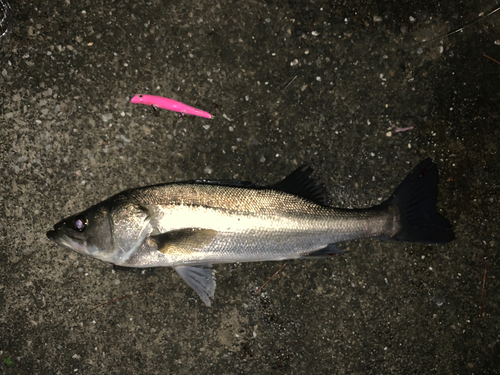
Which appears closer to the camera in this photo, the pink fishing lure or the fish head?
the fish head

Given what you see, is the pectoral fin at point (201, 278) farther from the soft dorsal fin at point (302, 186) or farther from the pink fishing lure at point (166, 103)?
the pink fishing lure at point (166, 103)

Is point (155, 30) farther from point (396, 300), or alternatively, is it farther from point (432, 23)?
point (396, 300)

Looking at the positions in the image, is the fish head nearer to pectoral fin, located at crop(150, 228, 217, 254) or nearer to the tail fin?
pectoral fin, located at crop(150, 228, 217, 254)

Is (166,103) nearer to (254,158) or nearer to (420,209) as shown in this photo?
(254,158)

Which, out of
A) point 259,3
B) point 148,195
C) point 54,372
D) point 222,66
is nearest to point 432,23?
point 259,3

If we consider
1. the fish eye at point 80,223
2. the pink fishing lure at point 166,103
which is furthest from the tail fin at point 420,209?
the fish eye at point 80,223

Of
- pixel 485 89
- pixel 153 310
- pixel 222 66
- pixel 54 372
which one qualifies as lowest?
pixel 54 372

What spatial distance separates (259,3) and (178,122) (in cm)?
144

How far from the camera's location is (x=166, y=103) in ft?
9.02

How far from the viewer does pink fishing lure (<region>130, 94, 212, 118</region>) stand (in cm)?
273

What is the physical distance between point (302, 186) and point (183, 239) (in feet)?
3.81

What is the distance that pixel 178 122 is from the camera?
2.79 m

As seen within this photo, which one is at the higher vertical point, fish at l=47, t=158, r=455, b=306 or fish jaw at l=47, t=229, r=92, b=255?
fish at l=47, t=158, r=455, b=306

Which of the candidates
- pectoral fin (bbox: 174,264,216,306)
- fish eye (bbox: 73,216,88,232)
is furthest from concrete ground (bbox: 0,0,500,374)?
fish eye (bbox: 73,216,88,232)
